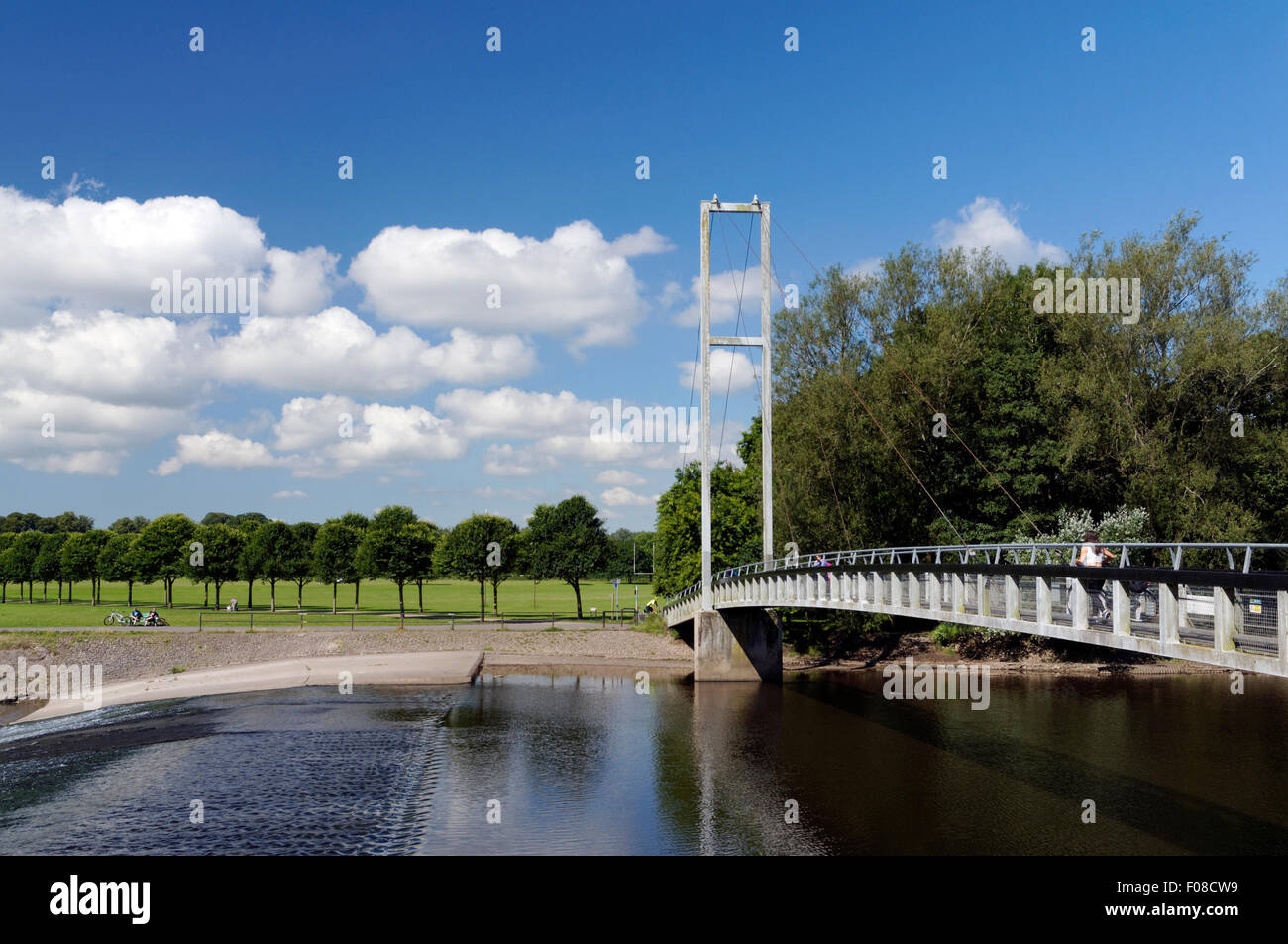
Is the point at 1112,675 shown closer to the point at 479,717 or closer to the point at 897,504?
the point at 897,504

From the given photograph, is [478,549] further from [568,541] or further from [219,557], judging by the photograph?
[219,557]

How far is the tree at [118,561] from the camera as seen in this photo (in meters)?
78.2

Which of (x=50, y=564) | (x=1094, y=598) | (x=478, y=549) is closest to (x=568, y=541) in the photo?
(x=478, y=549)

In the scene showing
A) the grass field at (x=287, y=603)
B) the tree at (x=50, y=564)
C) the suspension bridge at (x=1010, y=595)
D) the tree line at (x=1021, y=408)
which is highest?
the tree line at (x=1021, y=408)

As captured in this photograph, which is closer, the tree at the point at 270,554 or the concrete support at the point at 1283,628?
the concrete support at the point at 1283,628

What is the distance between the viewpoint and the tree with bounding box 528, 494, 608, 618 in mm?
72938

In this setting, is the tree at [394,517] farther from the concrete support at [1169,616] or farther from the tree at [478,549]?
the concrete support at [1169,616]

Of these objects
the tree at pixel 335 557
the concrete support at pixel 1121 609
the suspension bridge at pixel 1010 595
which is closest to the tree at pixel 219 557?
the tree at pixel 335 557

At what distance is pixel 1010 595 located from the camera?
66.6ft

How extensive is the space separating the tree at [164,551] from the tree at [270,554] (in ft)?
16.1

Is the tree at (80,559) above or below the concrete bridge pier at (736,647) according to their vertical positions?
above

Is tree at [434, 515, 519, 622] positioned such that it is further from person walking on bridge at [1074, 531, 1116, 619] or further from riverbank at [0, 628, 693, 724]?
person walking on bridge at [1074, 531, 1116, 619]
